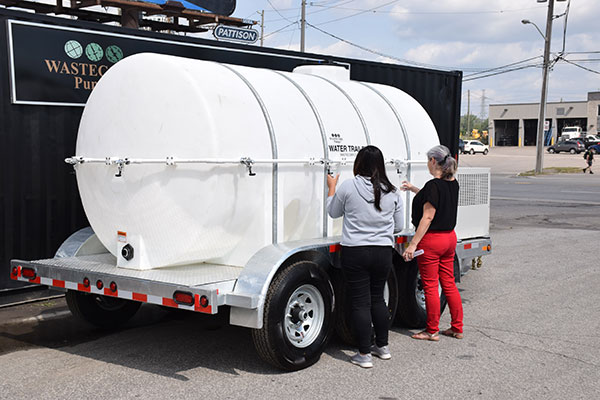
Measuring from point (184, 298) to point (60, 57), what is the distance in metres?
4.06

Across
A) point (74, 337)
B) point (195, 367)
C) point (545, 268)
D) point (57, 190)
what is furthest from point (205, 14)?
point (195, 367)

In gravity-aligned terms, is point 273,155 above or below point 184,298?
above

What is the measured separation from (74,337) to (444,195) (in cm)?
371

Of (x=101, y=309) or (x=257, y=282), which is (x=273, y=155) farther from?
(x=101, y=309)

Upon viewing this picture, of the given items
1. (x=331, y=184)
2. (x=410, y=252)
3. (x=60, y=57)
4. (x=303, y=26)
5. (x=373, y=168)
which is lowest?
(x=410, y=252)

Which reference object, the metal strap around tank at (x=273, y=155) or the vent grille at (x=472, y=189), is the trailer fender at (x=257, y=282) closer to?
the metal strap around tank at (x=273, y=155)

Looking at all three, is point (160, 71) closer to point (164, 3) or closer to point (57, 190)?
point (57, 190)

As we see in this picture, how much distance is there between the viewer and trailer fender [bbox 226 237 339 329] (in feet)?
16.9

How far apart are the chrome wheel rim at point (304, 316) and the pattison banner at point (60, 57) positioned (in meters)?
3.95

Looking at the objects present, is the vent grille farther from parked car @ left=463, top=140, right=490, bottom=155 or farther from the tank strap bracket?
parked car @ left=463, top=140, right=490, bottom=155

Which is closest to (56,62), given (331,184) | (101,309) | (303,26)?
(101,309)

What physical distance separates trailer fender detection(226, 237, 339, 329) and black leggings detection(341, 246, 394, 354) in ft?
1.29

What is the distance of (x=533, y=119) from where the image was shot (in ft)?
275

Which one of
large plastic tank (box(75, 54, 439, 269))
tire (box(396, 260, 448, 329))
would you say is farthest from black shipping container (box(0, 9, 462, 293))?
tire (box(396, 260, 448, 329))
